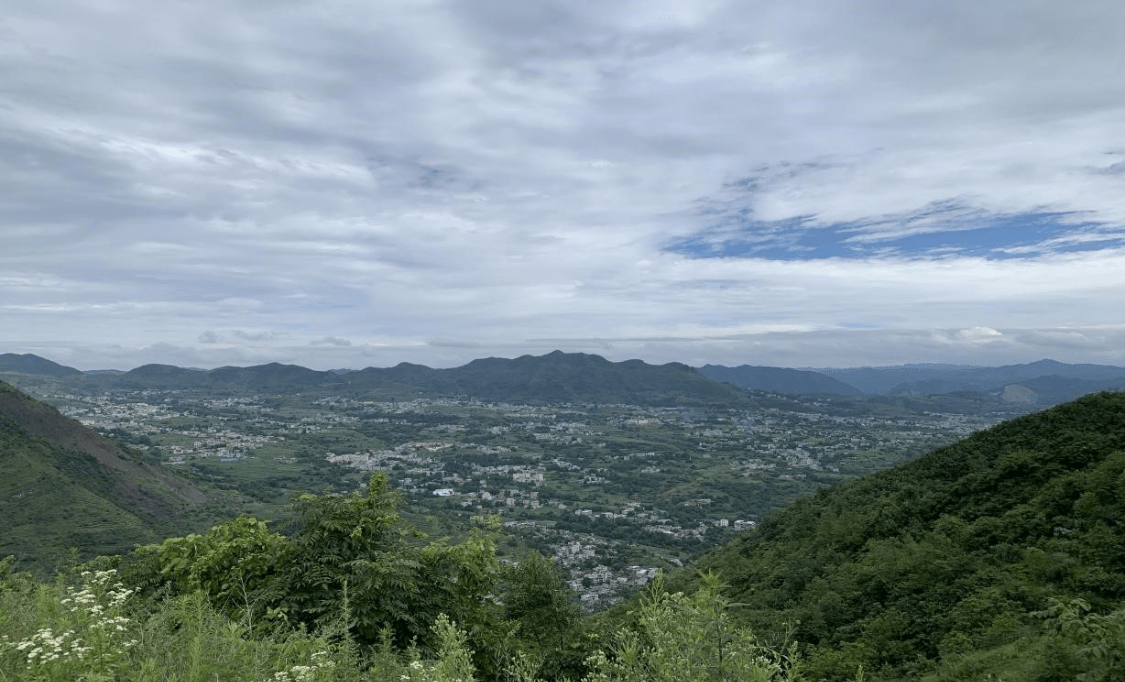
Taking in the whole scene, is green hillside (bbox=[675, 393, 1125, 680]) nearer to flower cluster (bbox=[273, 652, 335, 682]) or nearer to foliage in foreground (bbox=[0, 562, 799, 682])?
foliage in foreground (bbox=[0, 562, 799, 682])

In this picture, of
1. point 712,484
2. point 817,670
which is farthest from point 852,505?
point 712,484

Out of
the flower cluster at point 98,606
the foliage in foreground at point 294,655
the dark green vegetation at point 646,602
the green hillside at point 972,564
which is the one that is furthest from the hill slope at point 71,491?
the green hillside at point 972,564

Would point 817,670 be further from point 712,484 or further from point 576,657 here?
point 712,484

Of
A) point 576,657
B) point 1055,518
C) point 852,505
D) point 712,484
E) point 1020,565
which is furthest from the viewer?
point 712,484

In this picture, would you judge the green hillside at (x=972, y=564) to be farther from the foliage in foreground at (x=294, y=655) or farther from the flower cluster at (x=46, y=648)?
the flower cluster at (x=46, y=648)

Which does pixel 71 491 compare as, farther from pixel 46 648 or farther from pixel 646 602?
pixel 646 602

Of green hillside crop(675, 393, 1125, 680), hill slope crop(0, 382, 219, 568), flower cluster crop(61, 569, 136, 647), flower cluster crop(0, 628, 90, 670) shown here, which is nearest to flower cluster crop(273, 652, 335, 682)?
flower cluster crop(61, 569, 136, 647)
